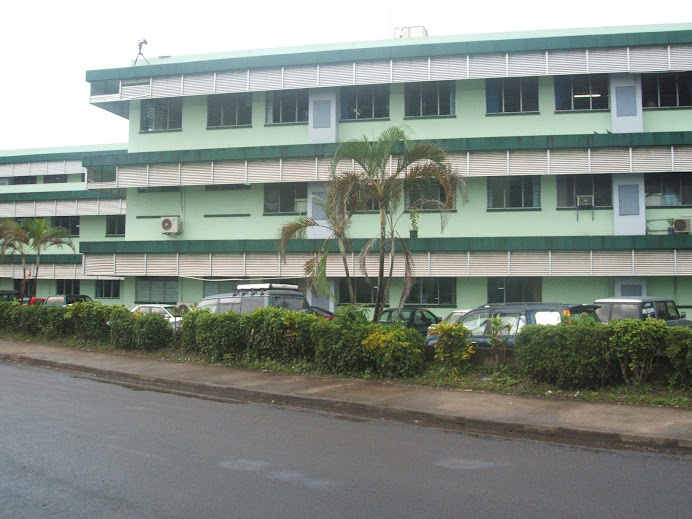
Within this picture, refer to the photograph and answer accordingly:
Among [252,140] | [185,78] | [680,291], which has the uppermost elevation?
[185,78]

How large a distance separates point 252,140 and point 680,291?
17365 mm

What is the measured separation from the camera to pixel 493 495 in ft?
20.0

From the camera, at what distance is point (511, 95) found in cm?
2525

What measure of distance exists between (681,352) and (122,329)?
46.2 feet

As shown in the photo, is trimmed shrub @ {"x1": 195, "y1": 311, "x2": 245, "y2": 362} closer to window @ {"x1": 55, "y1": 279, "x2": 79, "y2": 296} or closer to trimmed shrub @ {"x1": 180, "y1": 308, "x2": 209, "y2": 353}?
trimmed shrub @ {"x1": 180, "y1": 308, "x2": 209, "y2": 353}

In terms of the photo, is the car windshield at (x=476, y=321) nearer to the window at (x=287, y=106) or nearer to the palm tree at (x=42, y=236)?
the window at (x=287, y=106)

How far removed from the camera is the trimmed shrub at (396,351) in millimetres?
12906

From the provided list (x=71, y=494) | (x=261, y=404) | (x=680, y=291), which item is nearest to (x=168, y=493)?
(x=71, y=494)

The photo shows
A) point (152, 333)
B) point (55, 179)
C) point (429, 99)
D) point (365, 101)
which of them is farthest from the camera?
point (55, 179)

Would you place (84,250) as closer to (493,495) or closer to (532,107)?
(532,107)

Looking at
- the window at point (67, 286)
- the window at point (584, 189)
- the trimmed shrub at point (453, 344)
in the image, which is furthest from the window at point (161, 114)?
the trimmed shrub at point (453, 344)

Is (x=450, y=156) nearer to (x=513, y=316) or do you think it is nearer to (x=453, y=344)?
(x=513, y=316)

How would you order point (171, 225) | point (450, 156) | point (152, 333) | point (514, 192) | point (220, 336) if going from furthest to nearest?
point (171, 225) < point (514, 192) < point (450, 156) < point (152, 333) < point (220, 336)

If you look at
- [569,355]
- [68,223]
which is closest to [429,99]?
[569,355]
